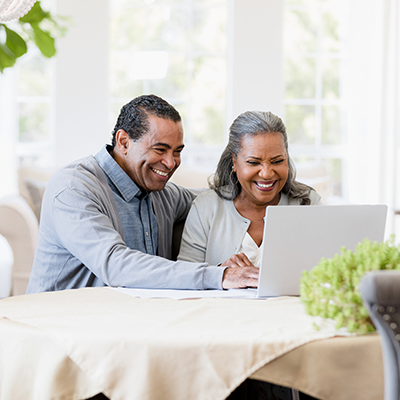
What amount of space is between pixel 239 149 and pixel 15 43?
136 cm

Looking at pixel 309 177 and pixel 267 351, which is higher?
pixel 309 177

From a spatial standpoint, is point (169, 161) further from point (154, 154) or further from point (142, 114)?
point (142, 114)

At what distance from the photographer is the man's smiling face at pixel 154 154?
1.89 metres

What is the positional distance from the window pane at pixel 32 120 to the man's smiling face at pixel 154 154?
3388 millimetres

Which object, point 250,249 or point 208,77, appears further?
point 208,77

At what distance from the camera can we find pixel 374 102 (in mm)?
4836

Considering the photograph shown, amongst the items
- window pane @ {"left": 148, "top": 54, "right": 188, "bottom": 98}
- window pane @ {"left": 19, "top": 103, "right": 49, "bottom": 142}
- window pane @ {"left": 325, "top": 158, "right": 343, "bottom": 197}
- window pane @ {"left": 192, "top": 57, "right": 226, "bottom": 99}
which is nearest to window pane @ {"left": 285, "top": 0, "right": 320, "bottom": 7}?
window pane @ {"left": 192, "top": 57, "right": 226, "bottom": 99}

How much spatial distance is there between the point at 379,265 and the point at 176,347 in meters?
0.39

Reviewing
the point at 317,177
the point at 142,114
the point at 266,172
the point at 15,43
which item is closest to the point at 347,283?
the point at 266,172

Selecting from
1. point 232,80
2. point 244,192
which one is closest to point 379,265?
point 244,192

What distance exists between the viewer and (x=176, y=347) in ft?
2.95

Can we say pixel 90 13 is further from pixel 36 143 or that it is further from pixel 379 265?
pixel 379 265

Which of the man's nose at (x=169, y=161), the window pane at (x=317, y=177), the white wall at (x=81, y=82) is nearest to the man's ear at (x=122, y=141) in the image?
the man's nose at (x=169, y=161)

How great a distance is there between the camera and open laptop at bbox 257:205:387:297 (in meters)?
1.20
